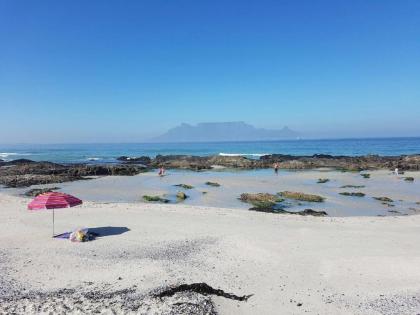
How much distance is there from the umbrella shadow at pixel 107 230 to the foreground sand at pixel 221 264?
7.0 inches

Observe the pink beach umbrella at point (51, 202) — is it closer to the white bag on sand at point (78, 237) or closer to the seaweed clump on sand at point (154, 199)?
the white bag on sand at point (78, 237)

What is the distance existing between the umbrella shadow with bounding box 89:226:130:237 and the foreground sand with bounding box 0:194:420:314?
0.18 meters

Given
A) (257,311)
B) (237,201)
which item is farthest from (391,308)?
(237,201)

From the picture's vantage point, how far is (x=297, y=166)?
57750 millimetres

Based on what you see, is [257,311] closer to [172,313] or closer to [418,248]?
[172,313]

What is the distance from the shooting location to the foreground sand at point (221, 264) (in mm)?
10141

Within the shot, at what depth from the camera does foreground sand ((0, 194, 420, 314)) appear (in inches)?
399

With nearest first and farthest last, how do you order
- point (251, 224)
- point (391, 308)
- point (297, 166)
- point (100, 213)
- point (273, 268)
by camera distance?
point (391, 308) → point (273, 268) → point (251, 224) → point (100, 213) → point (297, 166)

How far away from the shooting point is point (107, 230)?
17.7 m

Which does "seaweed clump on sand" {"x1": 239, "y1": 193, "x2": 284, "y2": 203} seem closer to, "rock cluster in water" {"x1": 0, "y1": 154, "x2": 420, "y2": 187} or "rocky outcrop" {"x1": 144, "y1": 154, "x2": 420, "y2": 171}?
"rock cluster in water" {"x1": 0, "y1": 154, "x2": 420, "y2": 187}

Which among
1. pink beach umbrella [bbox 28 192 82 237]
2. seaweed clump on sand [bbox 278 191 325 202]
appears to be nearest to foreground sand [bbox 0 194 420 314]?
pink beach umbrella [bbox 28 192 82 237]

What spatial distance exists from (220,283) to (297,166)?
158 feet

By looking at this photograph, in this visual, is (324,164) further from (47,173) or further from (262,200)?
(47,173)

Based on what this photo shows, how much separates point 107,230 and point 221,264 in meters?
6.83
